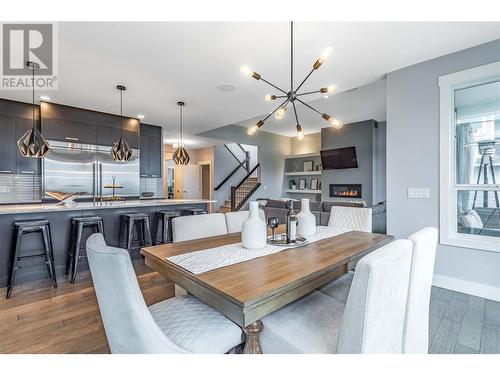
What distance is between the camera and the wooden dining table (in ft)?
3.31

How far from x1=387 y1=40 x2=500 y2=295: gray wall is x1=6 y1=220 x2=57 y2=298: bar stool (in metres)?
3.94

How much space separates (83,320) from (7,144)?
12.0 ft

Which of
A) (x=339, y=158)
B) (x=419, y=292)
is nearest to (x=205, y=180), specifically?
(x=339, y=158)

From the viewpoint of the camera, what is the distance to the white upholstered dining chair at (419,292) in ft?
3.95

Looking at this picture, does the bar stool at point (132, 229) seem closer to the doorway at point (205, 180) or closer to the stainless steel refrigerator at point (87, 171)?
the stainless steel refrigerator at point (87, 171)

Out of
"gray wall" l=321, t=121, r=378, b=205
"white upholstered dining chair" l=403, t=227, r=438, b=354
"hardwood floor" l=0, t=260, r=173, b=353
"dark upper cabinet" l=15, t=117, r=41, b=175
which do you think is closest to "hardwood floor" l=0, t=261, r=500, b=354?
"hardwood floor" l=0, t=260, r=173, b=353

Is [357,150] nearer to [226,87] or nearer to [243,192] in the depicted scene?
[243,192]

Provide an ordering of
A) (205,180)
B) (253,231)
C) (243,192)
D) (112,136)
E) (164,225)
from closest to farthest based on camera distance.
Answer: (253,231) < (164,225) < (112,136) < (243,192) < (205,180)

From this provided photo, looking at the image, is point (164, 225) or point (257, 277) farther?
point (164, 225)

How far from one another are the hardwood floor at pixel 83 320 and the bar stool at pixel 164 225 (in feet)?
3.68

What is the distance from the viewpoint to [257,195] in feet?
27.1

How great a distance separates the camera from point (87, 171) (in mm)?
4699

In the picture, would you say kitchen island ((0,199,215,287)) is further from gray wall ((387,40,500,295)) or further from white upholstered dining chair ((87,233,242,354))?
gray wall ((387,40,500,295))
